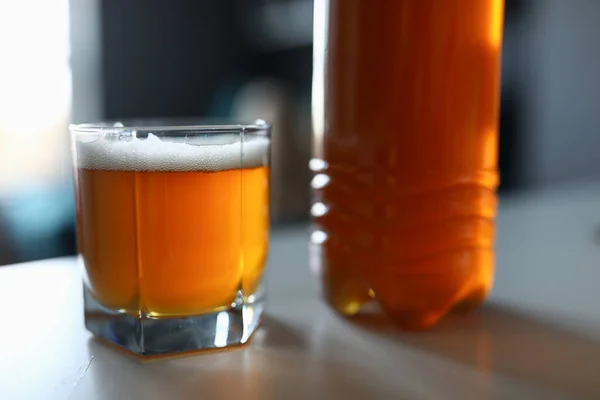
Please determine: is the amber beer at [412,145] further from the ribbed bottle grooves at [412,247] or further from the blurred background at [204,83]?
the blurred background at [204,83]

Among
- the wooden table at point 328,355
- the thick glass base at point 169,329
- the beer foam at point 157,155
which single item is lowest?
the wooden table at point 328,355

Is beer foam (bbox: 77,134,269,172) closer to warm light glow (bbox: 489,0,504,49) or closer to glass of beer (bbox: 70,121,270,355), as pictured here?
glass of beer (bbox: 70,121,270,355)

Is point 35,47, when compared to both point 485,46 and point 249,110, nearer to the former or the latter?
point 249,110

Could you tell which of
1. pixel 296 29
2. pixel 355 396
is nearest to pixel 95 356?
pixel 355 396

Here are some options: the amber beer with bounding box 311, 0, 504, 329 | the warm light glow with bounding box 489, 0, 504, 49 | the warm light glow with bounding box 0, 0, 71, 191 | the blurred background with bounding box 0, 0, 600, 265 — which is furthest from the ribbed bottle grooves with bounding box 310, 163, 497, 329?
the warm light glow with bounding box 0, 0, 71, 191

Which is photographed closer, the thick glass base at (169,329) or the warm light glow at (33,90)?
the thick glass base at (169,329)

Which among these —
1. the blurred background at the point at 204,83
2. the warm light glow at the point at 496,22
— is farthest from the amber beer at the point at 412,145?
the blurred background at the point at 204,83

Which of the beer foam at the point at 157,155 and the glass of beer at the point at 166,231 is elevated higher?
the beer foam at the point at 157,155
